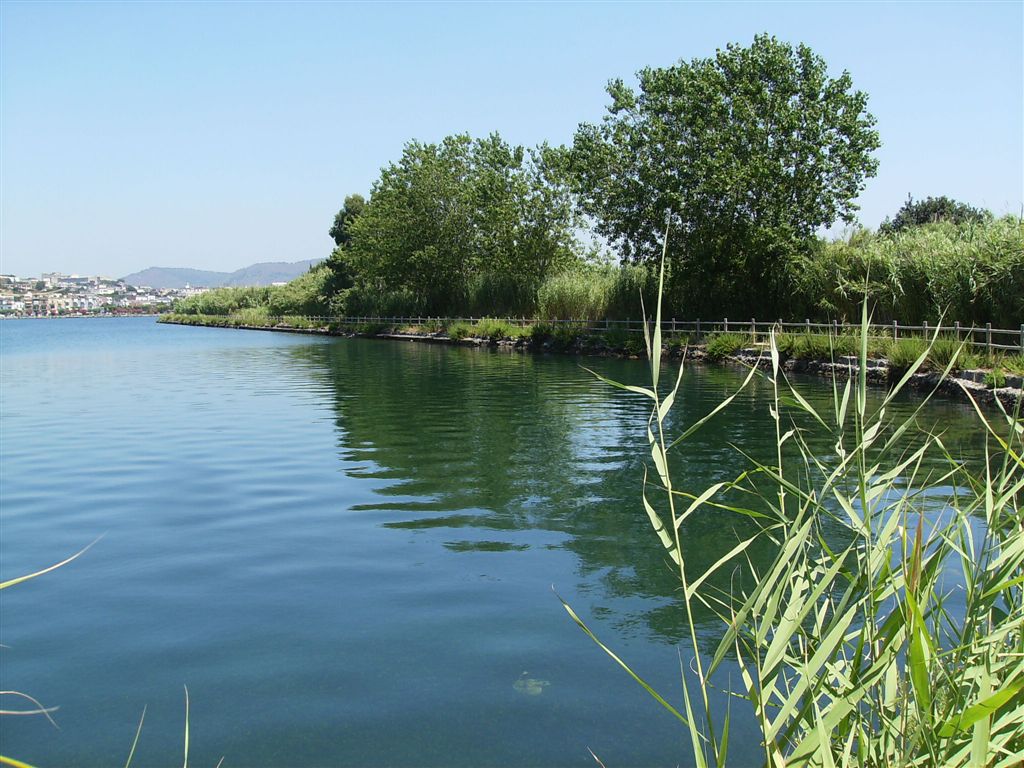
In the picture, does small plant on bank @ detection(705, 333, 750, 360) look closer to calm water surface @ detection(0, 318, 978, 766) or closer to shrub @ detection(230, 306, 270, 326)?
calm water surface @ detection(0, 318, 978, 766)

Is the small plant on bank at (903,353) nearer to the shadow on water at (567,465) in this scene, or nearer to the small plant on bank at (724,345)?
the shadow on water at (567,465)

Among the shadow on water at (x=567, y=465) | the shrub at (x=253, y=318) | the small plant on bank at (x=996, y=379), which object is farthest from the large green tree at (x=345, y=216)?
the small plant on bank at (x=996, y=379)

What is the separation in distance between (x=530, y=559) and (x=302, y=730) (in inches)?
145

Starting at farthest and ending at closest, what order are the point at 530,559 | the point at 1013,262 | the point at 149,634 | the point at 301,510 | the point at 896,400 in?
the point at 1013,262 → the point at 896,400 → the point at 301,510 → the point at 530,559 → the point at 149,634

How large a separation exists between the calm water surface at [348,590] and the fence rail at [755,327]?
258cm

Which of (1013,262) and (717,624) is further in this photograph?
(1013,262)

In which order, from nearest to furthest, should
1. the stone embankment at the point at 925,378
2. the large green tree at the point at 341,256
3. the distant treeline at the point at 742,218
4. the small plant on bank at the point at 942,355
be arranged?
the stone embankment at the point at 925,378
the small plant on bank at the point at 942,355
the distant treeline at the point at 742,218
the large green tree at the point at 341,256

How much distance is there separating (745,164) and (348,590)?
32.6 metres

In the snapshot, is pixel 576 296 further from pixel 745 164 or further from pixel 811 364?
pixel 811 364

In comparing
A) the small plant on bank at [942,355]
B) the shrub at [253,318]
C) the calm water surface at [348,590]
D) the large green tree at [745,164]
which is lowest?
the calm water surface at [348,590]

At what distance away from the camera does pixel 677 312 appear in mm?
42312

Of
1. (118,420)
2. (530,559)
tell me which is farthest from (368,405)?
(530,559)

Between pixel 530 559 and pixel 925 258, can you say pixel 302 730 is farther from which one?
pixel 925 258

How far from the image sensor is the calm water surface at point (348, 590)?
5.15 meters
